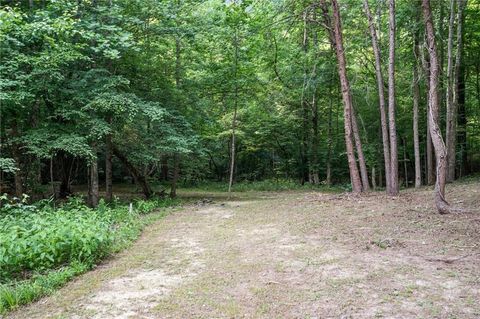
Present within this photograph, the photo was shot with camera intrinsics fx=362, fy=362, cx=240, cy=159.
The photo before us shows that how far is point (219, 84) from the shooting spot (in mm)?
15523

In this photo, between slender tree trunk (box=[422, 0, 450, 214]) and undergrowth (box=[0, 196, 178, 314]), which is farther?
slender tree trunk (box=[422, 0, 450, 214])

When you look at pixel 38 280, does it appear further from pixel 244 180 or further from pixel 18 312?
pixel 244 180

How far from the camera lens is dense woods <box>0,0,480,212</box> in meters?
9.27

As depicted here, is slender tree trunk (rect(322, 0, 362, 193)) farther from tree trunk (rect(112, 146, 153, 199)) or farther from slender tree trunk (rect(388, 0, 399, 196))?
tree trunk (rect(112, 146, 153, 199))

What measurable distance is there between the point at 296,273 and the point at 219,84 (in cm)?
1184

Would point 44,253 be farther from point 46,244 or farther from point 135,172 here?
point 135,172

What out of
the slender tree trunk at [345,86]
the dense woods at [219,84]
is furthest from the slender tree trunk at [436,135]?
the slender tree trunk at [345,86]

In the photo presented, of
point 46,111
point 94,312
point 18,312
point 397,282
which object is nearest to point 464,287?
point 397,282

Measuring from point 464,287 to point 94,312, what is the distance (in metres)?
4.00

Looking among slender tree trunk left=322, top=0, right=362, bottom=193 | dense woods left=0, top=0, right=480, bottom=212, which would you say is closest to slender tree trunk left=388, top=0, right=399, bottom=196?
dense woods left=0, top=0, right=480, bottom=212

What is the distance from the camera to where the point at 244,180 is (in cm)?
2561

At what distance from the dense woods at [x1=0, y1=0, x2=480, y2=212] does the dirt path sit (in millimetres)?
2340

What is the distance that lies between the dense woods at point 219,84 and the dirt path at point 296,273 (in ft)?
7.68

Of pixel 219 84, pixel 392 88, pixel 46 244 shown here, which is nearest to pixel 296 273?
pixel 46 244
